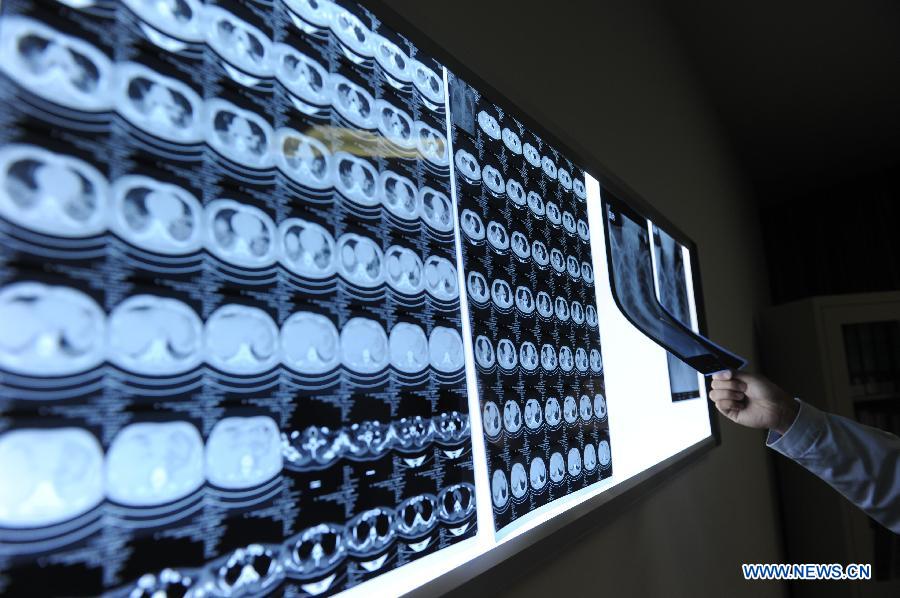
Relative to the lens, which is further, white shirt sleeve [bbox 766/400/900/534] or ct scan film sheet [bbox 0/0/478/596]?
white shirt sleeve [bbox 766/400/900/534]

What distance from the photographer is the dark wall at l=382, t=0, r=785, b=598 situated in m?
0.96

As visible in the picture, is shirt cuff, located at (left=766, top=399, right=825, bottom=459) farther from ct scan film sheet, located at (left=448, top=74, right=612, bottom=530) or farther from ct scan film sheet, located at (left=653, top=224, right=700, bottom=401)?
ct scan film sheet, located at (left=448, top=74, right=612, bottom=530)

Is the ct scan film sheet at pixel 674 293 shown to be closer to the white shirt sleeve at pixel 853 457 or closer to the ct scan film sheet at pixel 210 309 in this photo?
the white shirt sleeve at pixel 853 457

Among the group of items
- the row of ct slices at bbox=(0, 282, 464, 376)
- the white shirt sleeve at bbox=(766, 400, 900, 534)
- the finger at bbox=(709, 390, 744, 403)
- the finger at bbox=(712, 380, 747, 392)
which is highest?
the row of ct slices at bbox=(0, 282, 464, 376)

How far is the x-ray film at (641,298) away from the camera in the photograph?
47.4 inches

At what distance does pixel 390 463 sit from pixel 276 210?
28 cm

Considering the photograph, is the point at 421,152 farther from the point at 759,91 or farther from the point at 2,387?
the point at 759,91

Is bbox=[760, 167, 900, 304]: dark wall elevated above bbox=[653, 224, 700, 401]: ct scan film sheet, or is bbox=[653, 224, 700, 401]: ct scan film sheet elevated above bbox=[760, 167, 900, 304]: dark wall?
bbox=[760, 167, 900, 304]: dark wall

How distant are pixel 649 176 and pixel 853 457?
0.89 m

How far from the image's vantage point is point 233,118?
517mm

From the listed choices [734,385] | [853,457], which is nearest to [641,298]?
[734,385]

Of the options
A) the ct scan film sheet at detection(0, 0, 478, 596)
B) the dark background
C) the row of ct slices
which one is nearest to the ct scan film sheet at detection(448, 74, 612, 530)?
the ct scan film sheet at detection(0, 0, 478, 596)

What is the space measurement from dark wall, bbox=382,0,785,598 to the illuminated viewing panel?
0.45 feet

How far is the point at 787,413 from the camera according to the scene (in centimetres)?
141
